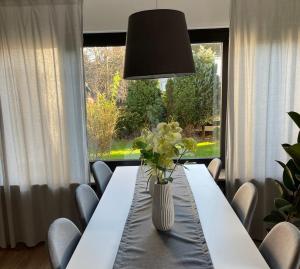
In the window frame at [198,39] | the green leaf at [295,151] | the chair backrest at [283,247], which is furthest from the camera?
the window frame at [198,39]

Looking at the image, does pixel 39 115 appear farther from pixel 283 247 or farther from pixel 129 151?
pixel 283 247

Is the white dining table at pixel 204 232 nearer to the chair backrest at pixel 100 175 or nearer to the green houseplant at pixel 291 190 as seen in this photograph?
the chair backrest at pixel 100 175

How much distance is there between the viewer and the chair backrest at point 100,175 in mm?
2359

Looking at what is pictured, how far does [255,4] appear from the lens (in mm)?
2436

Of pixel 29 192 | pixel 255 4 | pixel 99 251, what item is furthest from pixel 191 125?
pixel 99 251

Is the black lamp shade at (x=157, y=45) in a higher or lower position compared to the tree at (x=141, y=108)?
higher

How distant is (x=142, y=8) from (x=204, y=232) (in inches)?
82.1

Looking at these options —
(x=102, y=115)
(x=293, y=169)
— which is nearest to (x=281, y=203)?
→ (x=293, y=169)

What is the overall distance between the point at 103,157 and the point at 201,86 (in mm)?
1218

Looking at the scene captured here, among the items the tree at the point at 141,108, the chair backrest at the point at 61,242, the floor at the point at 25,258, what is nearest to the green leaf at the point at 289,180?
the tree at the point at 141,108

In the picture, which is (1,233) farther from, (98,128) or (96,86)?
(96,86)

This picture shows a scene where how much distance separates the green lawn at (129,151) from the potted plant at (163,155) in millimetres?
1535

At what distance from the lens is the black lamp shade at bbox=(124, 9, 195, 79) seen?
1.33 meters

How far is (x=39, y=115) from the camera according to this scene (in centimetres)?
262
